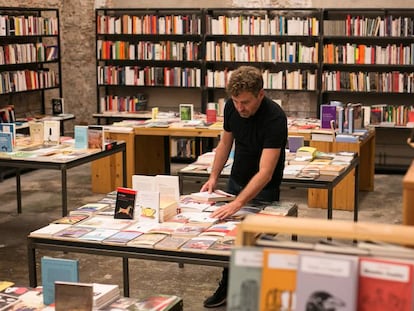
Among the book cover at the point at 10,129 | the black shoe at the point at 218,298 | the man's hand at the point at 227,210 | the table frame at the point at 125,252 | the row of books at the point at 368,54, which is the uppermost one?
the row of books at the point at 368,54

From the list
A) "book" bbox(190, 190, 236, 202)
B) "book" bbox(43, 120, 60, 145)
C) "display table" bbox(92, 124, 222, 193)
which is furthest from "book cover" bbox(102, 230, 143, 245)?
"display table" bbox(92, 124, 222, 193)

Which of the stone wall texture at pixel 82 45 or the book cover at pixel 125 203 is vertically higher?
the stone wall texture at pixel 82 45

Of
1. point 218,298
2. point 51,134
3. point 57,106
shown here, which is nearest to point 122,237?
point 218,298

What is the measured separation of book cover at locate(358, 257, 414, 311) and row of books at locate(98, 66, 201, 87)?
8885 millimetres

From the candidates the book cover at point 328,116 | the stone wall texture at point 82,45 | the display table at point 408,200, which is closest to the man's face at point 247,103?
the display table at point 408,200

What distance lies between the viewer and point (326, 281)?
1898 millimetres

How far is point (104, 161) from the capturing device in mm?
8523

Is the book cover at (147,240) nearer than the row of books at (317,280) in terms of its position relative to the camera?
No

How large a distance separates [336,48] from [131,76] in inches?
119

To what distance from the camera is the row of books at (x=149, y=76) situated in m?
10.7

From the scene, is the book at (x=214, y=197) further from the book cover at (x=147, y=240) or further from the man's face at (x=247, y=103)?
the book cover at (x=147, y=240)

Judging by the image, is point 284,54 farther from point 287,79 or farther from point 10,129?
point 10,129

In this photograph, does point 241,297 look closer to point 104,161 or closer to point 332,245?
point 332,245

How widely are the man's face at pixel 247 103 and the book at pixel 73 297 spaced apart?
170cm
